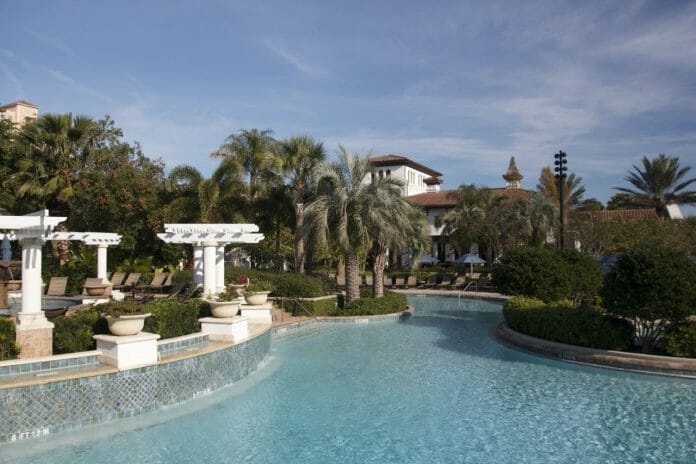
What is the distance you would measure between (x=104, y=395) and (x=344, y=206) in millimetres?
12132

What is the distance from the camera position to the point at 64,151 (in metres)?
27.4

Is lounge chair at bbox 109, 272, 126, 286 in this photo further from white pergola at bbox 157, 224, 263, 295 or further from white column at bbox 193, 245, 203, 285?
white pergola at bbox 157, 224, 263, 295

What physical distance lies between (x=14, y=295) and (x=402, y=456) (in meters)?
19.8

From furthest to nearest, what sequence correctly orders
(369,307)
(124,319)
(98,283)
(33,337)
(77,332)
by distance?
(98,283)
(369,307)
(77,332)
(33,337)
(124,319)

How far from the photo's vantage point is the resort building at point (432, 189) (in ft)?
155

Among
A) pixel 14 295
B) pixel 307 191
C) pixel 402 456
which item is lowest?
pixel 402 456

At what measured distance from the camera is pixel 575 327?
506 inches

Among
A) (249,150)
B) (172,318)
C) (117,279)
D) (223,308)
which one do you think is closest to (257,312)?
(223,308)

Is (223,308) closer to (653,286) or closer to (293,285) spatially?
(293,285)

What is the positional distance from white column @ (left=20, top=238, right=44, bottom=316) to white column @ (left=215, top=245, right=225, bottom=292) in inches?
259

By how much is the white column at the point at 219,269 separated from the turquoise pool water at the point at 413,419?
498cm

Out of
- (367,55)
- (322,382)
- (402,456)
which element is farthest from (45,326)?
(367,55)

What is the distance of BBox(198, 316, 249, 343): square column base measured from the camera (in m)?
11.1

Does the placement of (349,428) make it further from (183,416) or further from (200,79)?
(200,79)
